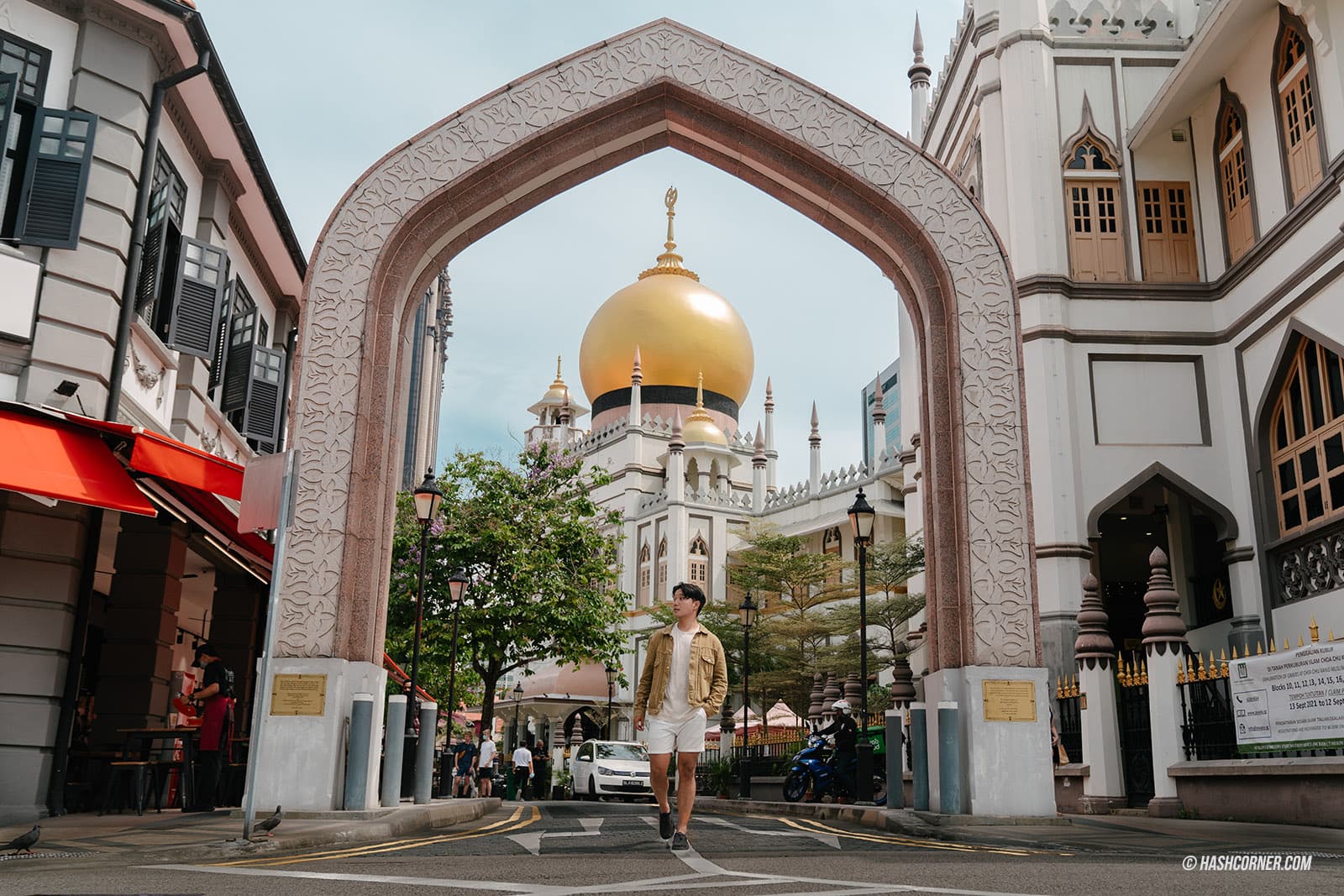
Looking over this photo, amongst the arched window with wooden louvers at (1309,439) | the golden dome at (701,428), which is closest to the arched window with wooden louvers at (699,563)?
the golden dome at (701,428)

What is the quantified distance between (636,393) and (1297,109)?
37139mm

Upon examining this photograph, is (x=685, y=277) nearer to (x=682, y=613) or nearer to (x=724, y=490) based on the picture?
(x=724, y=490)

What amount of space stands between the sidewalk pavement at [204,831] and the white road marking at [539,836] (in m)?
0.92

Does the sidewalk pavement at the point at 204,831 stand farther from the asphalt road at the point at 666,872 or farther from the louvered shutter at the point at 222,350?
the louvered shutter at the point at 222,350

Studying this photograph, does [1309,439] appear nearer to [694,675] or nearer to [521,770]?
[694,675]

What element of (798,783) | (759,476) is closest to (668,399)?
(759,476)

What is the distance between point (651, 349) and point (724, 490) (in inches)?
298

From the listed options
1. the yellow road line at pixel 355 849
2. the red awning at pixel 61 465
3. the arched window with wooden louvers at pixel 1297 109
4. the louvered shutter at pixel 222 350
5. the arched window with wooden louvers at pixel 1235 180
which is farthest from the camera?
the arched window with wooden louvers at pixel 1235 180

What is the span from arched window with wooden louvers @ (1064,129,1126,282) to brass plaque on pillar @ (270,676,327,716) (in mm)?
14007

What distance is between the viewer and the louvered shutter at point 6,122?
376 inches

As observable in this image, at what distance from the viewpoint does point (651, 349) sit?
53812 millimetres

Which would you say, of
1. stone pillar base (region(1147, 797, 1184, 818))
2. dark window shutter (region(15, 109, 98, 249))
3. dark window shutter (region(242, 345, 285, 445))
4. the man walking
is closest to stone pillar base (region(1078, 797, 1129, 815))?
stone pillar base (region(1147, 797, 1184, 818))

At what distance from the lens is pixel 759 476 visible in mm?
50688

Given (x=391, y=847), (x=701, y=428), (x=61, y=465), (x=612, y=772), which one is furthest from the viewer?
(x=701, y=428)
